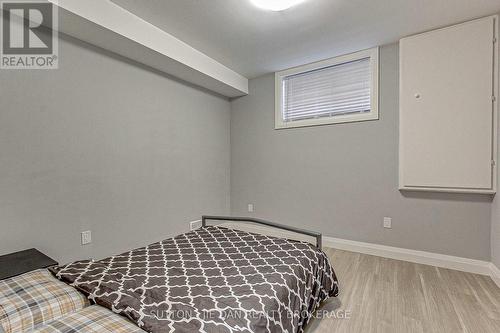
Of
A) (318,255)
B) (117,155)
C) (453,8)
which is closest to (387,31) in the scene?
(453,8)

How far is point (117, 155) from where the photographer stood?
A: 255 cm

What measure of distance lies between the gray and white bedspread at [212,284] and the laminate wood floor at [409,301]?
0.66 ft

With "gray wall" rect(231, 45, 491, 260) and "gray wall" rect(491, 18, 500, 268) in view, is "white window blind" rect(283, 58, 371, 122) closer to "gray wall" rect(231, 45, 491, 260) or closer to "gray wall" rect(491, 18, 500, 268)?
"gray wall" rect(231, 45, 491, 260)

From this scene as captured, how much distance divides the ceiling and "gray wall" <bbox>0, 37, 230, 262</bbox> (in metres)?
0.78

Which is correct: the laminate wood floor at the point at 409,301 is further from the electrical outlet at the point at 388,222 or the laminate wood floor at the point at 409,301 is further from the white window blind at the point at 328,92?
the white window blind at the point at 328,92

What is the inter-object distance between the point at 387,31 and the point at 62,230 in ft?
12.6

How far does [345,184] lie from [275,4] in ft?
7.34

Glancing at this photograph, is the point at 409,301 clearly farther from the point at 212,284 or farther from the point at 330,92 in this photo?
the point at 330,92

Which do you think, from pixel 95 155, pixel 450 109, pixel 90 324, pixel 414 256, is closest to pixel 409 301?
pixel 414 256

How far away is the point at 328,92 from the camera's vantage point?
322 centimetres

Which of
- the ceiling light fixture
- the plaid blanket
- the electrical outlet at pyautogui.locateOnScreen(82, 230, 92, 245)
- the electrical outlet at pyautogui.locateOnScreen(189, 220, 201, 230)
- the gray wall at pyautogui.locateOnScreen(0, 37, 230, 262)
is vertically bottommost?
the electrical outlet at pyautogui.locateOnScreen(189, 220, 201, 230)

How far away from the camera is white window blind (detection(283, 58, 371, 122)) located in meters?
2.98

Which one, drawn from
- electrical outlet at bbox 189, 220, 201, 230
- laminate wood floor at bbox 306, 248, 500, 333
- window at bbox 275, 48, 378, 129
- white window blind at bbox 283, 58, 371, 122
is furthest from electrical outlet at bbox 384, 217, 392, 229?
electrical outlet at bbox 189, 220, 201, 230

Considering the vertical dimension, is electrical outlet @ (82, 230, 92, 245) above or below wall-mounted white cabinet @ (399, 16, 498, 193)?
below
